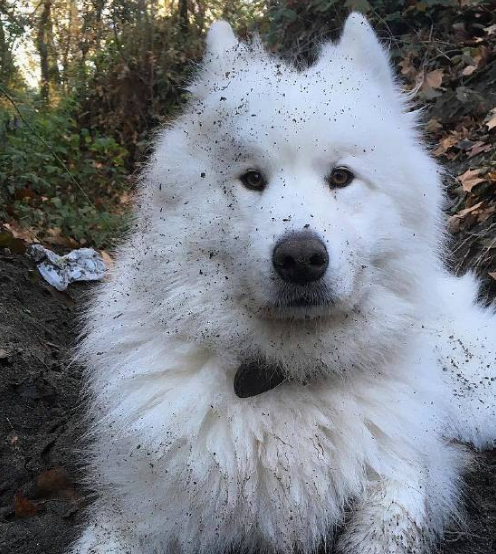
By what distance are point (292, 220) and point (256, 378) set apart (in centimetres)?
58

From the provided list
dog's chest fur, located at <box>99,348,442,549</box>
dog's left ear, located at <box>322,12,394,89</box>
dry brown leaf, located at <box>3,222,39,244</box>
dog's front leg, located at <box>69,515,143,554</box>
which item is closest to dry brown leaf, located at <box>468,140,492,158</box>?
dog's left ear, located at <box>322,12,394,89</box>

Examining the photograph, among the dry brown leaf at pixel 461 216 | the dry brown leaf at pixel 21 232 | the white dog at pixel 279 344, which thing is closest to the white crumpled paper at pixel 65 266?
the dry brown leaf at pixel 21 232

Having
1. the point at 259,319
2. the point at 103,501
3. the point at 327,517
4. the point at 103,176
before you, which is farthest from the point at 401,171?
the point at 103,176

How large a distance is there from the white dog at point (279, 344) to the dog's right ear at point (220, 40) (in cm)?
31

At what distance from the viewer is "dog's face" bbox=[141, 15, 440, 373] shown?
216 cm

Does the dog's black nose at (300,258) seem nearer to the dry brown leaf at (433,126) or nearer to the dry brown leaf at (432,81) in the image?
the dry brown leaf at (433,126)

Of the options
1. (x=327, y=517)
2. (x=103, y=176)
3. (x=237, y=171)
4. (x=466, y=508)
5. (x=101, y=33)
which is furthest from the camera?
(x=101, y=33)

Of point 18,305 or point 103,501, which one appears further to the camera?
point 18,305

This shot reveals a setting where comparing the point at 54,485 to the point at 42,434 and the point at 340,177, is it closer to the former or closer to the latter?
the point at 42,434

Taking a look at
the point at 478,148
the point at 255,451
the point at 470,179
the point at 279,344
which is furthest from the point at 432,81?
the point at 255,451

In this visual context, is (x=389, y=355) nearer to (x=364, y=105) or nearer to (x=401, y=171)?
(x=401, y=171)

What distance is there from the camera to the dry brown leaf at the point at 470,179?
178 inches

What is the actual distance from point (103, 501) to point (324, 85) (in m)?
1.76

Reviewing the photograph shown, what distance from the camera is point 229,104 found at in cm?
248
